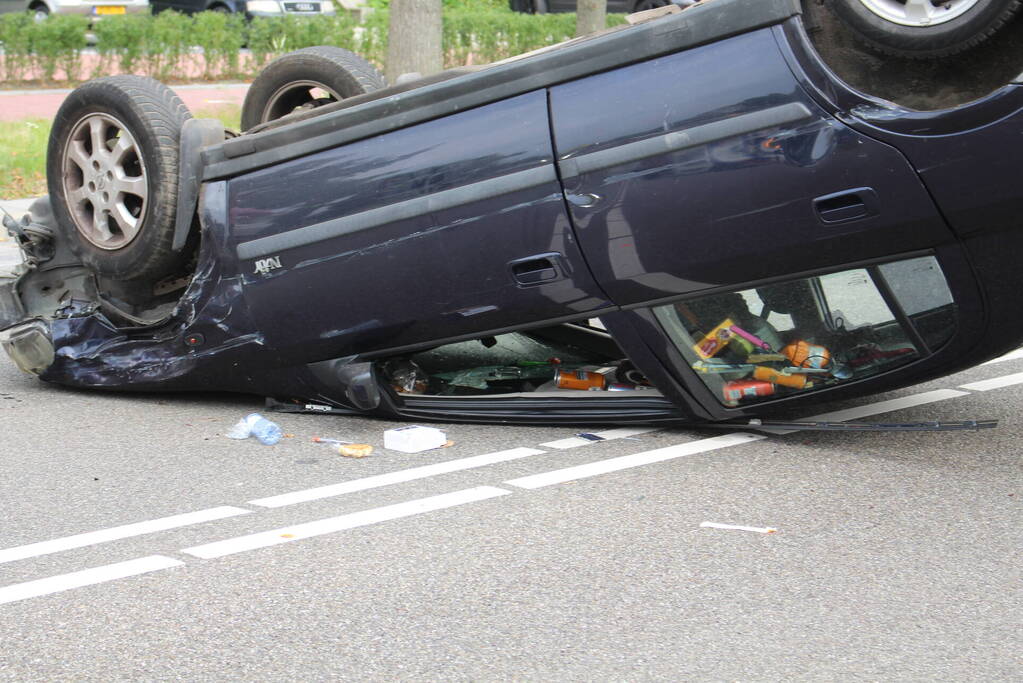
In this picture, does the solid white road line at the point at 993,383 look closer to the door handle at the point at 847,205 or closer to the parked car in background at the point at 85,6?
the door handle at the point at 847,205

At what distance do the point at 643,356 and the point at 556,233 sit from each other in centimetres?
55

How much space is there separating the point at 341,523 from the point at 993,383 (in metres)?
3.02

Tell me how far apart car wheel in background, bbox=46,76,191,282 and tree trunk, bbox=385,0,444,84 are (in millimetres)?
5802

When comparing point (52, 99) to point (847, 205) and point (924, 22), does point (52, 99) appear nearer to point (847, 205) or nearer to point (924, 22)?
point (847, 205)

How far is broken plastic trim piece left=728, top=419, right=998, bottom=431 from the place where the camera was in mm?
4461

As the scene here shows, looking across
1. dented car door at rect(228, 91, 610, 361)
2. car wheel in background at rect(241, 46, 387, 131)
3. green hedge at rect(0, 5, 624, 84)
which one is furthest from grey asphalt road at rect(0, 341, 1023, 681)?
green hedge at rect(0, 5, 624, 84)

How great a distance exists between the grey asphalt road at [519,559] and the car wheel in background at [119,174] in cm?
81

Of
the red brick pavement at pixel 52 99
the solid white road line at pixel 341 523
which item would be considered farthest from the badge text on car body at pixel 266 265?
the red brick pavement at pixel 52 99

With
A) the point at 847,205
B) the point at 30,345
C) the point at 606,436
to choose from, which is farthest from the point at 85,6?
the point at 847,205

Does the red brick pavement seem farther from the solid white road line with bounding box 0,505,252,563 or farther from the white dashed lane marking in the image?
the solid white road line with bounding box 0,505,252,563

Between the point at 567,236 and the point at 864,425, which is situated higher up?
the point at 567,236

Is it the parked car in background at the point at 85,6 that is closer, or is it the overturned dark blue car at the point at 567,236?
the overturned dark blue car at the point at 567,236

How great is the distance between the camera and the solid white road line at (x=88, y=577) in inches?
135

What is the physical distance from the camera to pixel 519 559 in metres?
3.60
